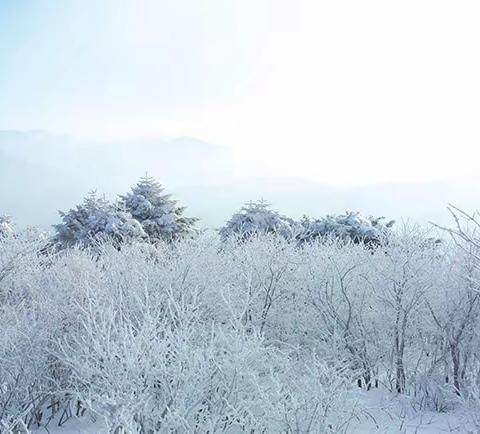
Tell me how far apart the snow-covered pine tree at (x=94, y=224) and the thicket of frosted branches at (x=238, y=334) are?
29.6 feet

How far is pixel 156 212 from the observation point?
104 feet

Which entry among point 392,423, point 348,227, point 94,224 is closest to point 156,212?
point 94,224

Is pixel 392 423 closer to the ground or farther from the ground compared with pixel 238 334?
closer to the ground

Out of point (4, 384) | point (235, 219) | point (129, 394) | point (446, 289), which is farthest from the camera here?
point (235, 219)

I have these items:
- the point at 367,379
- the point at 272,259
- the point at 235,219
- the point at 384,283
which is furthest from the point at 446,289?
the point at 235,219

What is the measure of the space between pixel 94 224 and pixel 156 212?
4848 millimetres

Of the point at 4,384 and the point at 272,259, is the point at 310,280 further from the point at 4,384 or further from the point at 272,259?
the point at 4,384

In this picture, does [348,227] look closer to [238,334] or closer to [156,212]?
[156,212]

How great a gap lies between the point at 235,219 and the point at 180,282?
654 inches

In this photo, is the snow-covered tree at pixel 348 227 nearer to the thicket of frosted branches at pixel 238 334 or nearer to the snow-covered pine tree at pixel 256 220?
the snow-covered pine tree at pixel 256 220

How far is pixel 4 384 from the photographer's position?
29.8 feet

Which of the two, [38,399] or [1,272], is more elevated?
[1,272]

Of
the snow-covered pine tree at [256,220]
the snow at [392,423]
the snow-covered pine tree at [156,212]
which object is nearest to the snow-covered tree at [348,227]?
the snow-covered pine tree at [256,220]

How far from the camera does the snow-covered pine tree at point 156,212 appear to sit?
31.2m
